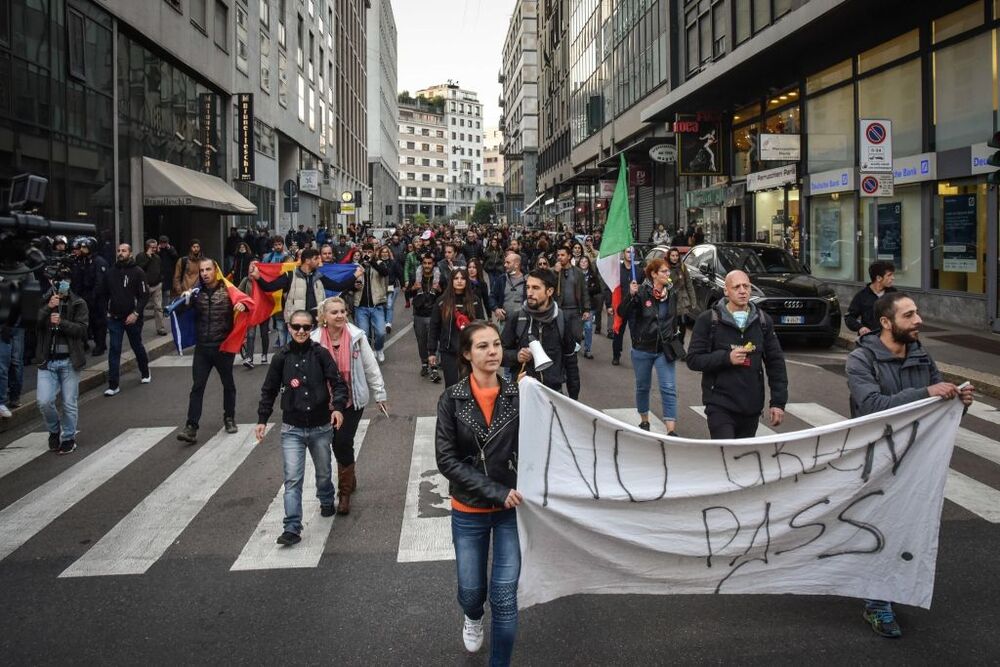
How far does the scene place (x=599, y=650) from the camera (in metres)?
4.17

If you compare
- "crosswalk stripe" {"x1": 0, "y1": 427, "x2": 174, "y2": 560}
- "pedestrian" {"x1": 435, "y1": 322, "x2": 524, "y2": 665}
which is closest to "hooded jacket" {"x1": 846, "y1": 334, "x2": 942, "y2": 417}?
"pedestrian" {"x1": 435, "y1": 322, "x2": 524, "y2": 665}

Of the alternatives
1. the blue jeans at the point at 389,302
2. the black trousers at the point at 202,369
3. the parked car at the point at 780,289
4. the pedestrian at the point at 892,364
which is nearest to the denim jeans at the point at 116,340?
the black trousers at the point at 202,369

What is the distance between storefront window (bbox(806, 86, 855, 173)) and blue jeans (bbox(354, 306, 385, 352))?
14.1 metres

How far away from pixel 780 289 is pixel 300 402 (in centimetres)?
1095

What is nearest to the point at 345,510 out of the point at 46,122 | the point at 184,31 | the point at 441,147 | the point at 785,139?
the point at 46,122

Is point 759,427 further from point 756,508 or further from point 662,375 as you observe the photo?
point 756,508

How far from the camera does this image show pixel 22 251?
4895 millimetres

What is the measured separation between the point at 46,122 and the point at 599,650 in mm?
17278

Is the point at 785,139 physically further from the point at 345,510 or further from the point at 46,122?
the point at 345,510

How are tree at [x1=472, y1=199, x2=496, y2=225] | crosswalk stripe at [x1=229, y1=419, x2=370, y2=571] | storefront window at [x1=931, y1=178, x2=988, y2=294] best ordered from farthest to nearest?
tree at [x1=472, y1=199, x2=496, y2=225], storefront window at [x1=931, y1=178, x2=988, y2=294], crosswalk stripe at [x1=229, y1=419, x2=370, y2=571]

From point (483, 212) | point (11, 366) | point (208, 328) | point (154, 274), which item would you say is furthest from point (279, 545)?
point (483, 212)

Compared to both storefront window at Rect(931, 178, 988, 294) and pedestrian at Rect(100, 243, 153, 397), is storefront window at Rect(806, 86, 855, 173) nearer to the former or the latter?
storefront window at Rect(931, 178, 988, 294)

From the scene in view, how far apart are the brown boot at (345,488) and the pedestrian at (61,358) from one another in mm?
3779

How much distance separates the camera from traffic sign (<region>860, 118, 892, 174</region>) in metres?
13.6
